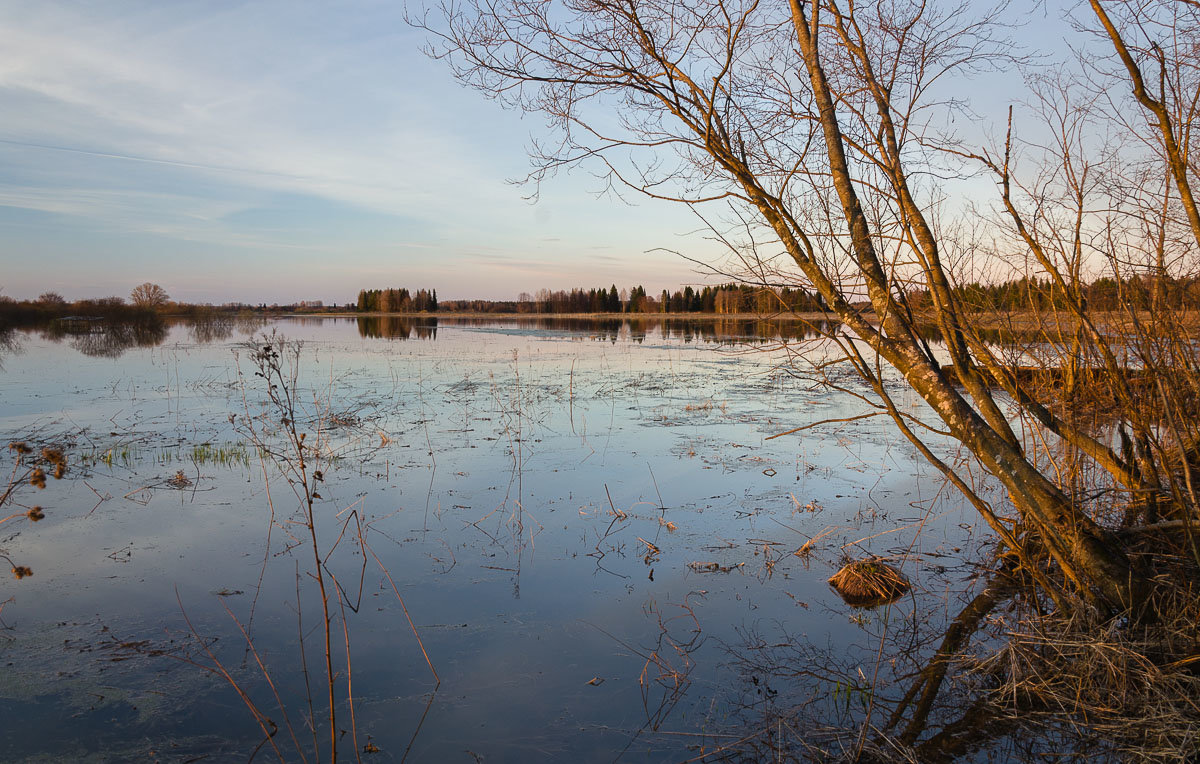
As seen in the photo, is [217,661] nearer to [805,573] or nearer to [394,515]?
[394,515]

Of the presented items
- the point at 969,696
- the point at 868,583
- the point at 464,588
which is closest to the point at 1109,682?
the point at 969,696

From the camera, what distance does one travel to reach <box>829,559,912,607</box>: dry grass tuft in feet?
15.0

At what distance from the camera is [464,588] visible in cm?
470

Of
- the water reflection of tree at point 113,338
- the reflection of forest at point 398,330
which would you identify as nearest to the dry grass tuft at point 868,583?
the water reflection of tree at point 113,338

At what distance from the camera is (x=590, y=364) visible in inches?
763

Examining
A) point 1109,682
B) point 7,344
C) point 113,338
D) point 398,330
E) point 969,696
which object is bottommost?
point 969,696

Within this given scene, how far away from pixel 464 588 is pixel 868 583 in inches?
110

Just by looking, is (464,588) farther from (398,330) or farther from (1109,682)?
(398,330)

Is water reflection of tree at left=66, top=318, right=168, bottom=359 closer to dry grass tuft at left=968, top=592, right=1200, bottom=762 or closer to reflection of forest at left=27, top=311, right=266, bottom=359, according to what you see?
reflection of forest at left=27, top=311, right=266, bottom=359

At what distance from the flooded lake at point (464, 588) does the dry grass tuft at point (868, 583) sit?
0.38 feet

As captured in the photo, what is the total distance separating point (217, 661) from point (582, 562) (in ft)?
8.20

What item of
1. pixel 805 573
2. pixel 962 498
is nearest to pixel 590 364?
pixel 962 498

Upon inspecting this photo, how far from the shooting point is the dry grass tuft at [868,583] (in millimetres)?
4559

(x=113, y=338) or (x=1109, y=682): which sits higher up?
(x=113, y=338)
